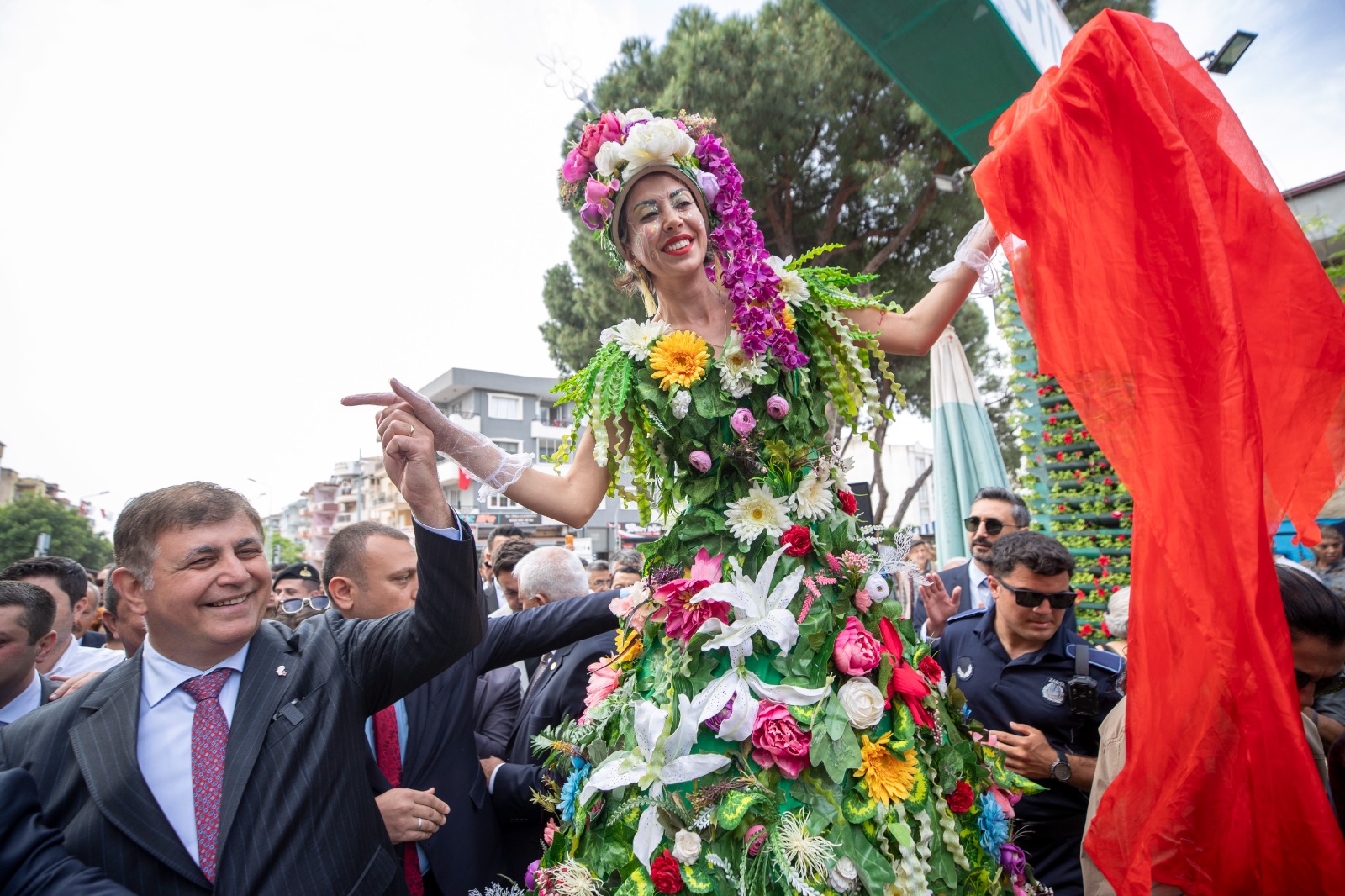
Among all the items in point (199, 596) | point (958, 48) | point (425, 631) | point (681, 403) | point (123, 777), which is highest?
point (958, 48)

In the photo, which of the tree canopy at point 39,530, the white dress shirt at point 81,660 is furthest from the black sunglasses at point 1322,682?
the tree canopy at point 39,530

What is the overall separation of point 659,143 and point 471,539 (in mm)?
1358

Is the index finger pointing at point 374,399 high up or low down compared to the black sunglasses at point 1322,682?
up

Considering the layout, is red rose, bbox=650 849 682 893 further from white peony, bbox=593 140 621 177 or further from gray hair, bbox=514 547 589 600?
gray hair, bbox=514 547 589 600

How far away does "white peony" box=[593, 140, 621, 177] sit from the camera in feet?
7.95

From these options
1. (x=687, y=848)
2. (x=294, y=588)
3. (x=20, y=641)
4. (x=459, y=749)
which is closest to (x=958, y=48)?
(x=687, y=848)

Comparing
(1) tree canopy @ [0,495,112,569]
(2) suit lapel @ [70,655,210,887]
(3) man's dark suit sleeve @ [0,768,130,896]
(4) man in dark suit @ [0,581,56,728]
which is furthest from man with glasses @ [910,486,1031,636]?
(1) tree canopy @ [0,495,112,569]

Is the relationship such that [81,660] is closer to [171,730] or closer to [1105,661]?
[171,730]

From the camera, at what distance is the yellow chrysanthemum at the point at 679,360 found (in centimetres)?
214

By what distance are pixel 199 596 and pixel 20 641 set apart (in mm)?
1689

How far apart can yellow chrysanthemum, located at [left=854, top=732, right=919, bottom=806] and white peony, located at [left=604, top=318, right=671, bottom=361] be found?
3.94ft

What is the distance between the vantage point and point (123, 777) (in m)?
1.69

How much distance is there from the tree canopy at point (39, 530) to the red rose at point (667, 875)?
4179cm

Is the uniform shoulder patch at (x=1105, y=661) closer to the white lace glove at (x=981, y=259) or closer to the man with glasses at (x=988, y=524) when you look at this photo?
the white lace glove at (x=981, y=259)
